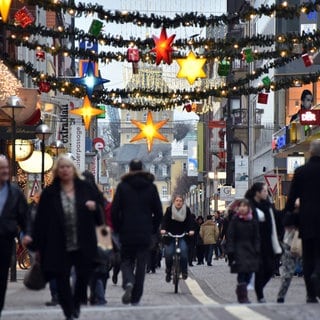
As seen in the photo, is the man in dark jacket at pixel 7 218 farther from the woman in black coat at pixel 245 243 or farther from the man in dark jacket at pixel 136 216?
the woman in black coat at pixel 245 243

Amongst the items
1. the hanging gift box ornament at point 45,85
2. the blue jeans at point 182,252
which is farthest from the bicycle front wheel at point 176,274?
the hanging gift box ornament at point 45,85

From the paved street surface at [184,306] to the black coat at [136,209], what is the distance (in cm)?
92

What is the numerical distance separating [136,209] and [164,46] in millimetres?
10580

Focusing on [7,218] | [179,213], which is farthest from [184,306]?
[179,213]

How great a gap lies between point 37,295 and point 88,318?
8591 mm

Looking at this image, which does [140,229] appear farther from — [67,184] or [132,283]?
[67,184]

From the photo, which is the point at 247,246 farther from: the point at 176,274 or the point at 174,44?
the point at 174,44

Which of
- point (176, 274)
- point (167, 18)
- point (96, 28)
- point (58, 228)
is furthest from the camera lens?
point (96, 28)

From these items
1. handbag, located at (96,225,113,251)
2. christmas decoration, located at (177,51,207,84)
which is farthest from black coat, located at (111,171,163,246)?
christmas decoration, located at (177,51,207,84)

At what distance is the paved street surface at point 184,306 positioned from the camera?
606 inches

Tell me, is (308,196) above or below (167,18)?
below

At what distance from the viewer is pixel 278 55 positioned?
30328 millimetres

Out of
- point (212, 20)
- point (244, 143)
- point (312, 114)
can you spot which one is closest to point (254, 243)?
point (212, 20)

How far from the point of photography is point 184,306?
57.6 feet
